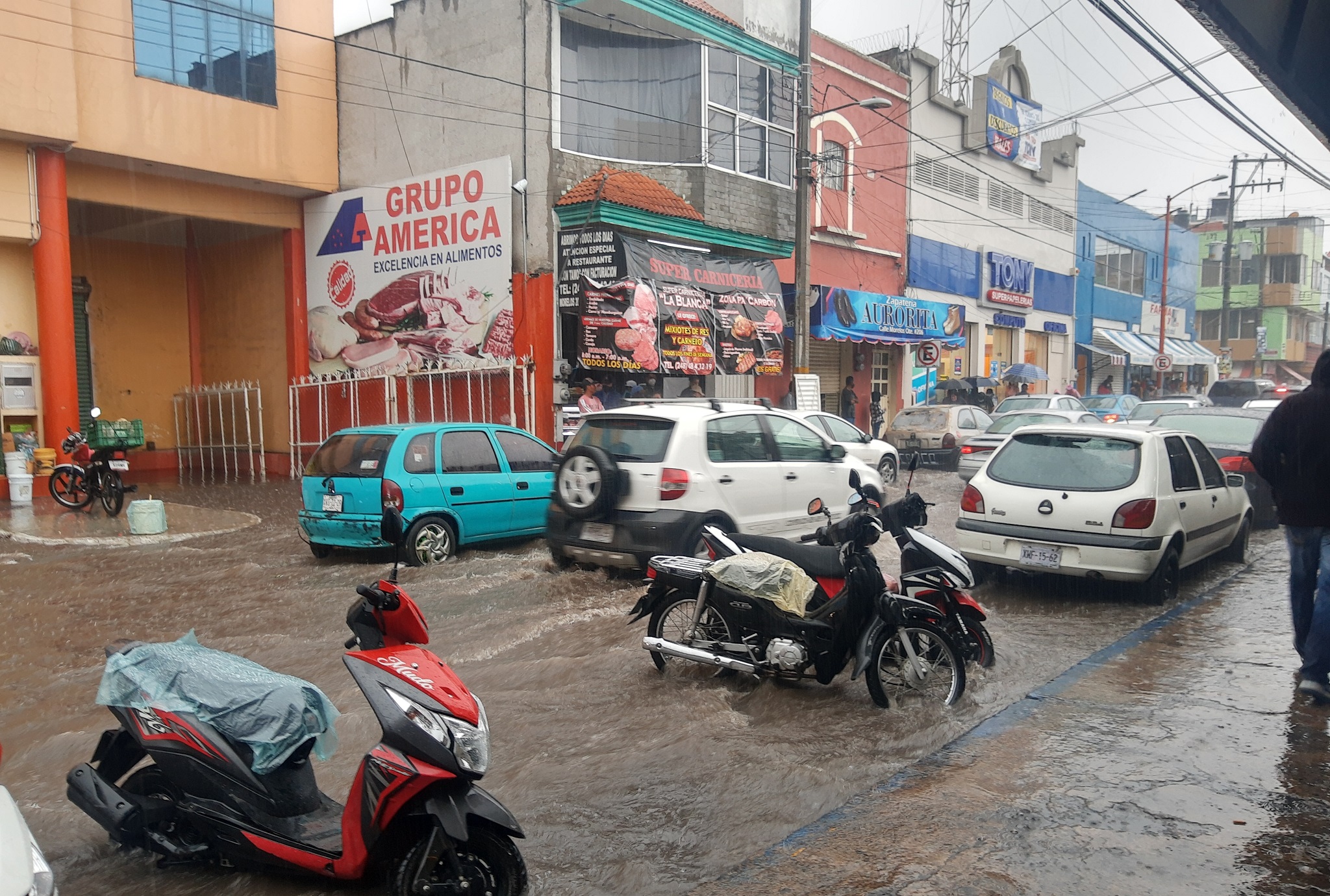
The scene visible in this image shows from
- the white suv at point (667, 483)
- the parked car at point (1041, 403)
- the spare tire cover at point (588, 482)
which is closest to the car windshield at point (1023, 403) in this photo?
the parked car at point (1041, 403)

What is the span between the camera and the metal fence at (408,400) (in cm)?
1565

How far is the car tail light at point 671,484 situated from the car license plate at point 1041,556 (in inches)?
116

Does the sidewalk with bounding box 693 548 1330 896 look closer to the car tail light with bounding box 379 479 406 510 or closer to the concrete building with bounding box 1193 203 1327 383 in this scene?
the car tail light with bounding box 379 479 406 510

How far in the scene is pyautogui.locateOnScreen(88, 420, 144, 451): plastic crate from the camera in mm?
13969

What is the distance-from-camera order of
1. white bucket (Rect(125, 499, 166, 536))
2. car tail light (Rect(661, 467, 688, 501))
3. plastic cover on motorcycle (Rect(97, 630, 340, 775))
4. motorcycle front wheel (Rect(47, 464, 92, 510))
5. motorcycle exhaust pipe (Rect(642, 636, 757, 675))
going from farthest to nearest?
1. motorcycle front wheel (Rect(47, 464, 92, 510))
2. white bucket (Rect(125, 499, 166, 536))
3. car tail light (Rect(661, 467, 688, 501))
4. motorcycle exhaust pipe (Rect(642, 636, 757, 675))
5. plastic cover on motorcycle (Rect(97, 630, 340, 775))

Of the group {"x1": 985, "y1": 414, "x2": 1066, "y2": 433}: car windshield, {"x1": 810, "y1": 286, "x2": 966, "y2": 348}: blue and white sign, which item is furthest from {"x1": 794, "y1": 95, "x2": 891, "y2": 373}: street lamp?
{"x1": 810, "y1": 286, "x2": 966, "y2": 348}: blue and white sign

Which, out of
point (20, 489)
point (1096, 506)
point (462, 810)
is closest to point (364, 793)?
point (462, 810)

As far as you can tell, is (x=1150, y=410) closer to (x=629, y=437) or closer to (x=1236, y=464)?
(x=1236, y=464)

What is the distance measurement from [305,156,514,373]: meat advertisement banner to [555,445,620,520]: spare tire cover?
23.7 feet

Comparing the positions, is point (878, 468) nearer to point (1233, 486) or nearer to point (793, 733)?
point (1233, 486)

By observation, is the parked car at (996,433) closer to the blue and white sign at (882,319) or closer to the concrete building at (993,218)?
the blue and white sign at (882,319)

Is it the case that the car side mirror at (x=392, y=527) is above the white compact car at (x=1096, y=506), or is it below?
above

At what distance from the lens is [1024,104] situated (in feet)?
105

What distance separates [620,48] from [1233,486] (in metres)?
13.2
